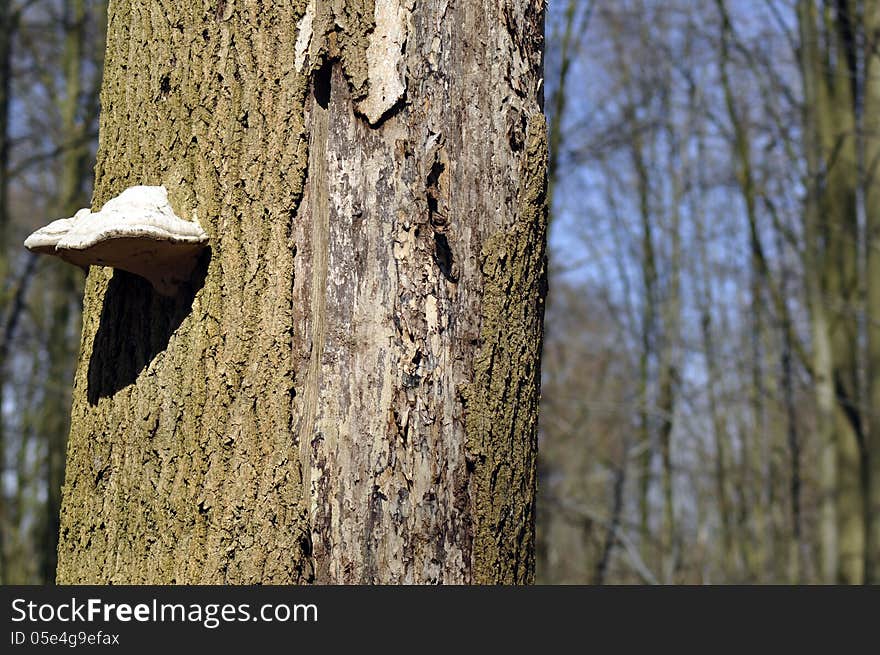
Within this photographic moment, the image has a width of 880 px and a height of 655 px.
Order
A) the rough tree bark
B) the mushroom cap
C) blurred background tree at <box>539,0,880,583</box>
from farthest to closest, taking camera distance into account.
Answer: blurred background tree at <box>539,0,880,583</box>
the mushroom cap
the rough tree bark

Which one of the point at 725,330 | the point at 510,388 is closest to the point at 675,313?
the point at 725,330

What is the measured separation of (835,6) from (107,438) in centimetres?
776

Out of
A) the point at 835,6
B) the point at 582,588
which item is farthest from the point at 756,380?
the point at 582,588

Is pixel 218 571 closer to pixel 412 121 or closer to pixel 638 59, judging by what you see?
pixel 412 121

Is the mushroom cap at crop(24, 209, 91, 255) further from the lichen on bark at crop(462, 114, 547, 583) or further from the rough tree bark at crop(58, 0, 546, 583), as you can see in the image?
Result: the lichen on bark at crop(462, 114, 547, 583)

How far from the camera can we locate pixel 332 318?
1.51 metres

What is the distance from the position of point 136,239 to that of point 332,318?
37 cm

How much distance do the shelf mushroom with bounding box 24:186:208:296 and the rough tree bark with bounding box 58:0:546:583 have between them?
45 millimetres

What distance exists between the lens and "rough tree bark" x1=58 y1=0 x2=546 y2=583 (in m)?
1.49

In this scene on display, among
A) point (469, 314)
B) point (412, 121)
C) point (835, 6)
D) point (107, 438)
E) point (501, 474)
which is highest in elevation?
point (835, 6)

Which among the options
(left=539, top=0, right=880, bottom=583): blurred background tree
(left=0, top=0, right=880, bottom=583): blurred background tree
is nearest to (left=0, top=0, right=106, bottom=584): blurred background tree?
(left=0, top=0, right=880, bottom=583): blurred background tree

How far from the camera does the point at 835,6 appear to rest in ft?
24.6

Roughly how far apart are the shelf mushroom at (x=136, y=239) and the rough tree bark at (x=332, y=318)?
0.15 feet

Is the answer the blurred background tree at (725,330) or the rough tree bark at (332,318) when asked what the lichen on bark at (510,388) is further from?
the blurred background tree at (725,330)
